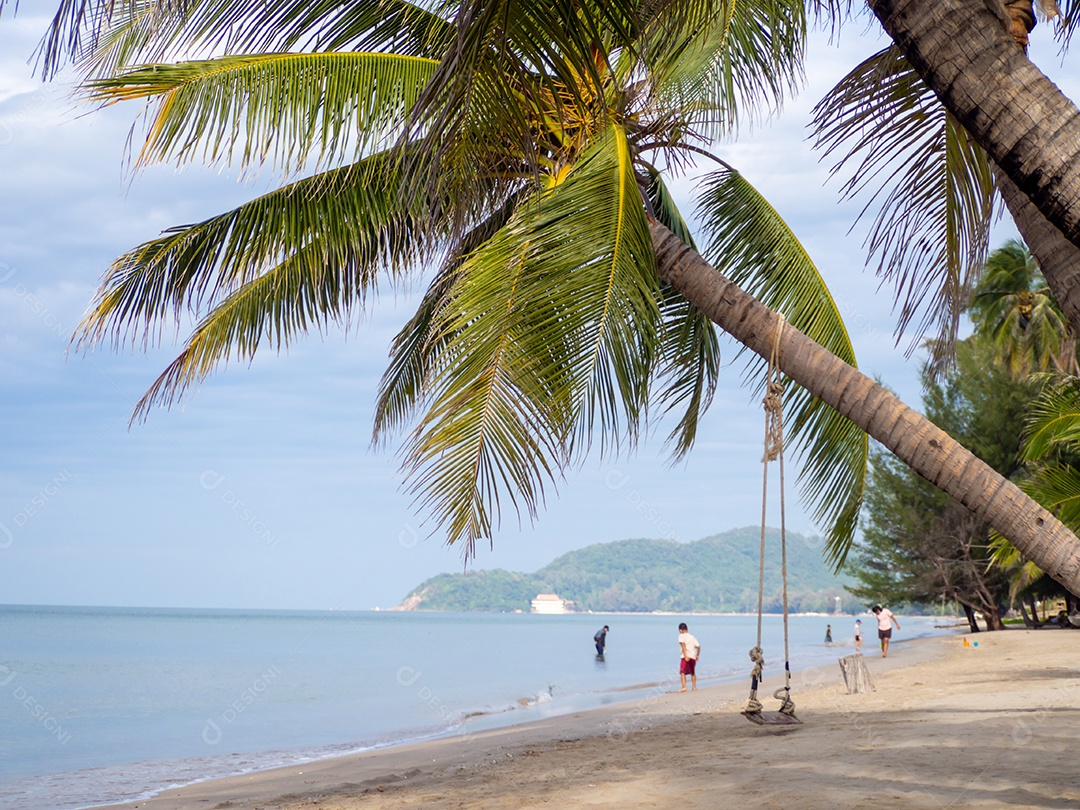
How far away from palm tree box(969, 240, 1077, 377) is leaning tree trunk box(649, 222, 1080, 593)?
24.2 m

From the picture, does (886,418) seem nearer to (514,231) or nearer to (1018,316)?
(514,231)

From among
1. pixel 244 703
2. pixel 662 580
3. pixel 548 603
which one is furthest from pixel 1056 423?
pixel 548 603

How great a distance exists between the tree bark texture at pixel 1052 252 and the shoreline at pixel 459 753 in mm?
5177

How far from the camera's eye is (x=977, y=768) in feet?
21.5

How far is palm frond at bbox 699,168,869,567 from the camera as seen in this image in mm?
6078

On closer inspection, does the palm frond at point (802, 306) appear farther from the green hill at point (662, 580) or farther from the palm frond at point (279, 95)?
the green hill at point (662, 580)

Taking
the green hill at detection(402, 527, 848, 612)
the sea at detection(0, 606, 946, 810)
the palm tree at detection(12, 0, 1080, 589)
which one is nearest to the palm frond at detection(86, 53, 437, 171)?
the palm tree at detection(12, 0, 1080, 589)

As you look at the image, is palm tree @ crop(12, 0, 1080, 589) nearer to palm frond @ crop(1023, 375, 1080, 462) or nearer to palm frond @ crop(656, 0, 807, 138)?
palm frond @ crop(656, 0, 807, 138)

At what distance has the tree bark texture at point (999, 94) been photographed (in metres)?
2.56

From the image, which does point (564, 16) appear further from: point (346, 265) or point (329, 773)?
point (329, 773)

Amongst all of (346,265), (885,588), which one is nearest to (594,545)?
(885,588)

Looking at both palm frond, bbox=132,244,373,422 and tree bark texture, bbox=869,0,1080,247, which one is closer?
tree bark texture, bbox=869,0,1080,247

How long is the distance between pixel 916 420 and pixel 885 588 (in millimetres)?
34257

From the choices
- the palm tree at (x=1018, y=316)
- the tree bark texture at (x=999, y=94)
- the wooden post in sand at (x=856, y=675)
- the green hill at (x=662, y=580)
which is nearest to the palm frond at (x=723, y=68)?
the tree bark texture at (x=999, y=94)
